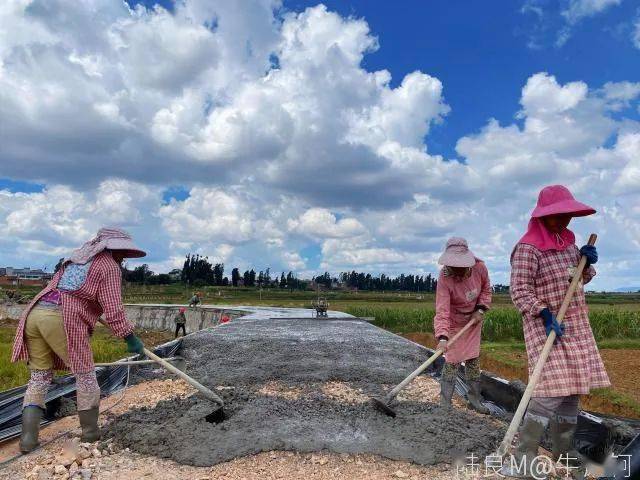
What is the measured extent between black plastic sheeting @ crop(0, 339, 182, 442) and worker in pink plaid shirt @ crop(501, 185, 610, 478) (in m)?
3.18

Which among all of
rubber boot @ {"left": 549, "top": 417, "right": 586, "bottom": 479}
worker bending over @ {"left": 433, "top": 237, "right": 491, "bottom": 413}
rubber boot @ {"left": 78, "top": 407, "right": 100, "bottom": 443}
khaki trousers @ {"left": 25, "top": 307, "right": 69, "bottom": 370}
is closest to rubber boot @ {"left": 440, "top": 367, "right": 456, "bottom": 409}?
worker bending over @ {"left": 433, "top": 237, "right": 491, "bottom": 413}

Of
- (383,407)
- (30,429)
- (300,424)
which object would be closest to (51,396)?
(30,429)

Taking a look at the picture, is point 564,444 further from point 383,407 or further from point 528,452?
point 383,407

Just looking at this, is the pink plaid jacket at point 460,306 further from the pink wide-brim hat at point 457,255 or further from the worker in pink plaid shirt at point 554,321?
the worker in pink plaid shirt at point 554,321

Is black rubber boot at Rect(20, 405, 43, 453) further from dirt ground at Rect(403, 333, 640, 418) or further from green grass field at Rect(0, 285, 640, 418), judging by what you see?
dirt ground at Rect(403, 333, 640, 418)

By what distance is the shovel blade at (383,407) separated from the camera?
3.62 metres

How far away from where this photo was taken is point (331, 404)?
12.8 feet

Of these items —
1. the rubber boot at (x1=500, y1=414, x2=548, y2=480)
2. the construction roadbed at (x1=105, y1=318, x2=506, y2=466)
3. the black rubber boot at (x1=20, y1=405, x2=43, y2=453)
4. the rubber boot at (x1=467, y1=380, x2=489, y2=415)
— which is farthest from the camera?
the rubber boot at (x1=467, y1=380, x2=489, y2=415)

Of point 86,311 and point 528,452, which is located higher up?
point 86,311

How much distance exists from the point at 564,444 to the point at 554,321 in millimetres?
710

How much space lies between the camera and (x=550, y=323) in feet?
9.07

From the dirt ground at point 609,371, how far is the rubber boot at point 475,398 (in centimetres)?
267

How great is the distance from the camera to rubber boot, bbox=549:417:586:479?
286 centimetres

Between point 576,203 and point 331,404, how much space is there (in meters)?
2.17
